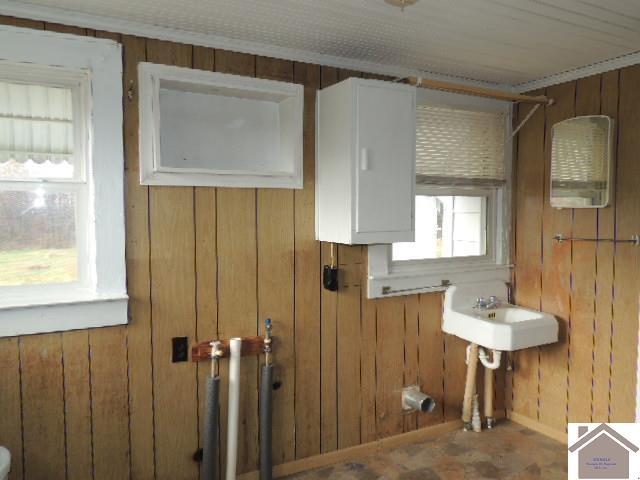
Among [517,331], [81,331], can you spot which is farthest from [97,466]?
[517,331]

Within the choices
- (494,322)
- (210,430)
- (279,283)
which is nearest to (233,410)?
(210,430)

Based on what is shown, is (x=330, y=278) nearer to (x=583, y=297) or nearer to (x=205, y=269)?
(x=205, y=269)

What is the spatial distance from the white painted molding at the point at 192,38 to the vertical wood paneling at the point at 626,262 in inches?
38.8

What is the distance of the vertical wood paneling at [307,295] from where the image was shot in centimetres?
269

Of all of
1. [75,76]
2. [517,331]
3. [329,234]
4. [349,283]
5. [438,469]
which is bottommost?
[438,469]

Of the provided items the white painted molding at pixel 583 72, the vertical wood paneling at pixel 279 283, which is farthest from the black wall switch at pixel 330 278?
the white painted molding at pixel 583 72

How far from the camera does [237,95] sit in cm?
258

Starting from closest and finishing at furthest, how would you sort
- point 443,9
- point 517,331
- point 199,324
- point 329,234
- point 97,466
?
point 443,9
point 97,466
point 199,324
point 329,234
point 517,331

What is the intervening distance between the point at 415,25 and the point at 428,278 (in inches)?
57.9

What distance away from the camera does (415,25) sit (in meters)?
2.26

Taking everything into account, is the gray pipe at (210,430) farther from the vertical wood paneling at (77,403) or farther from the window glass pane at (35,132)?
the window glass pane at (35,132)

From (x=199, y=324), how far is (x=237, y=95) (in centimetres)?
115

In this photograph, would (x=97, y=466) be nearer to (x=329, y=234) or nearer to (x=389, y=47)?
(x=329, y=234)

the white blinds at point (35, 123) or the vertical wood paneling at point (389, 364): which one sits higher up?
the white blinds at point (35, 123)
